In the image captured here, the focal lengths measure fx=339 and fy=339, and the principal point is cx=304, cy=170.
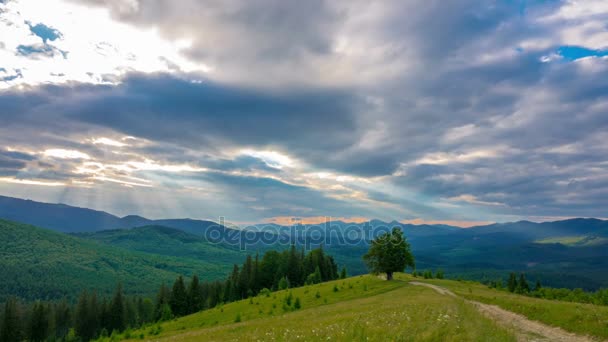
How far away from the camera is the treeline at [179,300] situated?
326 ft

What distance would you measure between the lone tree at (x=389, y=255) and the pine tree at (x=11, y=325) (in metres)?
105

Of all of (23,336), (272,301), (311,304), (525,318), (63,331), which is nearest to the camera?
(525,318)

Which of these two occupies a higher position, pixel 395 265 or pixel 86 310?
pixel 395 265

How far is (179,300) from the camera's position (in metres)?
99.2

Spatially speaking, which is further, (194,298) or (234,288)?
(234,288)

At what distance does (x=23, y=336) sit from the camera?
337 feet

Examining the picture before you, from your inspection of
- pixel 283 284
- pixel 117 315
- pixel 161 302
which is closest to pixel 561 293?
pixel 283 284

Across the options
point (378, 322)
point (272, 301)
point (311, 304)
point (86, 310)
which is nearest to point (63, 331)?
point (86, 310)

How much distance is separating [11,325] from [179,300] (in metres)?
49.0

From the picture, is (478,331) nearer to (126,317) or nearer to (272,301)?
(272,301)

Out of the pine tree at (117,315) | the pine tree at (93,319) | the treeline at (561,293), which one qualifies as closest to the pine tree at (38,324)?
the pine tree at (93,319)

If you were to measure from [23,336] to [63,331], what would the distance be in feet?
99.7

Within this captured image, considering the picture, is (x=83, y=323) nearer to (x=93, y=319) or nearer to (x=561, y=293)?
(x=93, y=319)

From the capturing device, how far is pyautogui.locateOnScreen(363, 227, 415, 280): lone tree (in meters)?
67.4
